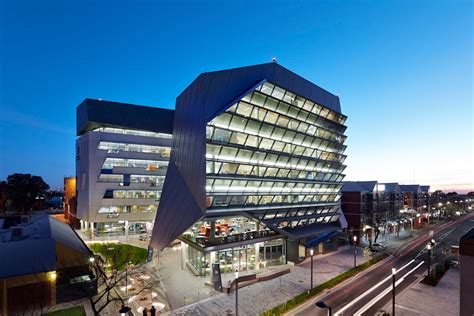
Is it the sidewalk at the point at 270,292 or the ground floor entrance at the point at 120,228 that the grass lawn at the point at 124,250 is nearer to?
the ground floor entrance at the point at 120,228

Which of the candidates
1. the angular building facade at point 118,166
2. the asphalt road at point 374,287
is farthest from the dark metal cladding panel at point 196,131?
the angular building facade at point 118,166

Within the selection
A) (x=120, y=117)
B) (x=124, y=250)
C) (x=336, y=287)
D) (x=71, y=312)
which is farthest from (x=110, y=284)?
(x=120, y=117)

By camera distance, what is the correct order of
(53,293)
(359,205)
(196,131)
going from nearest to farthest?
(53,293) → (196,131) → (359,205)

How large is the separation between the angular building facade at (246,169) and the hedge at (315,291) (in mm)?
7451

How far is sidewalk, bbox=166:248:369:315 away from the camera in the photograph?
2261cm

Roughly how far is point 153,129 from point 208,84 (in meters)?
37.5

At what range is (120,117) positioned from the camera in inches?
2400

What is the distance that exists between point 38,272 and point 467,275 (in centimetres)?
3184

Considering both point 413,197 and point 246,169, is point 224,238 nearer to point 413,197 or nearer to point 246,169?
point 246,169

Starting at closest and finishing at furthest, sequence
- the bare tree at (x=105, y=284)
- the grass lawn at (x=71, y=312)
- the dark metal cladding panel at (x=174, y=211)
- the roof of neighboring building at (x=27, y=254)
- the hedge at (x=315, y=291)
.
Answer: the hedge at (x=315, y=291)
the grass lawn at (x=71, y=312)
the roof of neighboring building at (x=27, y=254)
the bare tree at (x=105, y=284)
the dark metal cladding panel at (x=174, y=211)

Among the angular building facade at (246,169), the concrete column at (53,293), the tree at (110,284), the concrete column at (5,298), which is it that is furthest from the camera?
the angular building facade at (246,169)

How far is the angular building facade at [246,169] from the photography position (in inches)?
1171

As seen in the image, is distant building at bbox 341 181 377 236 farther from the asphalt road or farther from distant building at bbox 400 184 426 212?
distant building at bbox 400 184 426 212

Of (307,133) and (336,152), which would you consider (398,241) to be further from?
(307,133)
